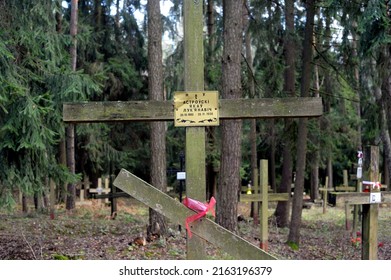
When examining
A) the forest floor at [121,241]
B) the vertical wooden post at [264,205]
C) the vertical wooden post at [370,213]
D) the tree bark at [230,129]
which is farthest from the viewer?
the vertical wooden post at [264,205]

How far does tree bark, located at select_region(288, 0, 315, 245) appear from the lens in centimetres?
1156

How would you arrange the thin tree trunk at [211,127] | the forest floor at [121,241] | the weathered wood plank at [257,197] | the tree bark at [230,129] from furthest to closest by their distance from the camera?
the thin tree trunk at [211,127], the weathered wood plank at [257,197], the tree bark at [230,129], the forest floor at [121,241]

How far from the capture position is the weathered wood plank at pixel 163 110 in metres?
4.58

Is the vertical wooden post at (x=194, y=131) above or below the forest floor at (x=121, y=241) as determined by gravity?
above

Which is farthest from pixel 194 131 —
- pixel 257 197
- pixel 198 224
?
pixel 257 197

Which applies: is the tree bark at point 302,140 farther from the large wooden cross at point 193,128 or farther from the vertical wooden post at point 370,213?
the large wooden cross at point 193,128

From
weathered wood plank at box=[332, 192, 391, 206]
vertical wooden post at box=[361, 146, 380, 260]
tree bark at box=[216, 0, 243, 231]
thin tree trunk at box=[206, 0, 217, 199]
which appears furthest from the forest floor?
thin tree trunk at box=[206, 0, 217, 199]

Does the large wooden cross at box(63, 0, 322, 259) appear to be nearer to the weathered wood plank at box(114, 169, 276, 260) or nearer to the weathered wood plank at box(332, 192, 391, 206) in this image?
the weathered wood plank at box(114, 169, 276, 260)

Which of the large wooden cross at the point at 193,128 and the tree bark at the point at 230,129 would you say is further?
the tree bark at the point at 230,129

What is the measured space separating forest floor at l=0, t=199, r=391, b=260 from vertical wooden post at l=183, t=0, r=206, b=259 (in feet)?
13.0

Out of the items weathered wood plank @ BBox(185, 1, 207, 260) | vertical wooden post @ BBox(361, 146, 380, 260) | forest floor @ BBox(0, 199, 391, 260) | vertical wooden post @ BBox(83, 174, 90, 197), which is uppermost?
weathered wood plank @ BBox(185, 1, 207, 260)

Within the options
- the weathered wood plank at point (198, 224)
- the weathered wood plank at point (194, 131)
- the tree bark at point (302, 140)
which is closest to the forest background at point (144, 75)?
the tree bark at point (302, 140)

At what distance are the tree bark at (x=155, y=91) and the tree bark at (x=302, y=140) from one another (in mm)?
2947
